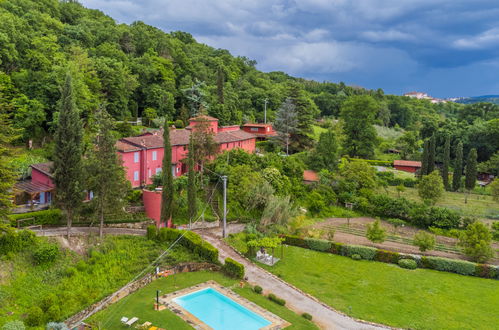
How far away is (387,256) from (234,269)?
1291 cm

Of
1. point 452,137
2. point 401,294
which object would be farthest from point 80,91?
point 452,137

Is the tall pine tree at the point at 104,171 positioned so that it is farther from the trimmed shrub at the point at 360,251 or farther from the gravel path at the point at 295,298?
the trimmed shrub at the point at 360,251

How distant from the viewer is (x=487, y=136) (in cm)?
6228

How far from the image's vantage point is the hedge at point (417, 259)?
2711 cm

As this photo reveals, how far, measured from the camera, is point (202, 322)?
19.1 metres

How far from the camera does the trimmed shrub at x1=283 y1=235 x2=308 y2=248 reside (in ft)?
102

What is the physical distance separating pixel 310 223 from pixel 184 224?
13537 millimetres

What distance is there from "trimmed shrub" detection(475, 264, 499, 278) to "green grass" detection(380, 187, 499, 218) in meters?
11.7

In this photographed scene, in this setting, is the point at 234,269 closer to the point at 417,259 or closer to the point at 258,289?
the point at 258,289

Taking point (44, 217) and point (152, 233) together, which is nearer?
point (44, 217)

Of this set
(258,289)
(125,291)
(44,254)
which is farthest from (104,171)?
(258,289)

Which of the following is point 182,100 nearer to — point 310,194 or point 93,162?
point 310,194

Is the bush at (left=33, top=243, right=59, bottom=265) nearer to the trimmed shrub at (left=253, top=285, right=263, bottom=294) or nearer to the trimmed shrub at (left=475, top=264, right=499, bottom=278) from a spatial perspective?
the trimmed shrub at (left=253, top=285, right=263, bottom=294)

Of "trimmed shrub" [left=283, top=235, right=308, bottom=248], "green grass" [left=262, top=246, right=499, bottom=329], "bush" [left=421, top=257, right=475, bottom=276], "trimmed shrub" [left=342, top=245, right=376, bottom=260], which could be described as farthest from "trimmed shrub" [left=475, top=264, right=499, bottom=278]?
"trimmed shrub" [left=283, top=235, right=308, bottom=248]
